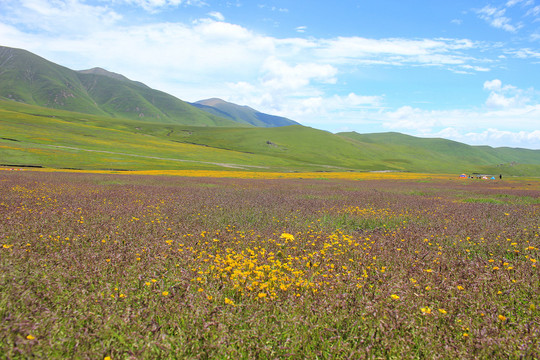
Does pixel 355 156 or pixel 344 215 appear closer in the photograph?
pixel 344 215

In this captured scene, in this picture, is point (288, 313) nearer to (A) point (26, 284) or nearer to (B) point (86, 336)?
(B) point (86, 336)

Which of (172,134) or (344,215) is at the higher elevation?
(172,134)

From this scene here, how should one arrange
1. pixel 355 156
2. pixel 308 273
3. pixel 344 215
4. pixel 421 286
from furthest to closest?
1. pixel 355 156
2. pixel 344 215
3. pixel 308 273
4. pixel 421 286

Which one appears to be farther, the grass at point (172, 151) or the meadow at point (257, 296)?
the grass at point (172, 151)

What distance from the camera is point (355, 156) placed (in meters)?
181

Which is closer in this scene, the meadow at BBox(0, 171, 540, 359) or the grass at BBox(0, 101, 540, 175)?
the meadow at BBox(0, 171, 540, 359)

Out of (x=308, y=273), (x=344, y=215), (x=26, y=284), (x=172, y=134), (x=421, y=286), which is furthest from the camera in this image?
(x=172, y=134)

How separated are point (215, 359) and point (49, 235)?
5792 mm

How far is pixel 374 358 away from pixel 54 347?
10.4 ft

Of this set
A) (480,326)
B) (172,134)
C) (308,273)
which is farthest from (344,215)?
(172,134)

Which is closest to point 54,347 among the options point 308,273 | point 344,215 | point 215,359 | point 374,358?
point 215,359

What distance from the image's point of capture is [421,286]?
15.4 feet

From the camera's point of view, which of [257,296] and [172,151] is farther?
[172,151]

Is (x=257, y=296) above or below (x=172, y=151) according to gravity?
below
